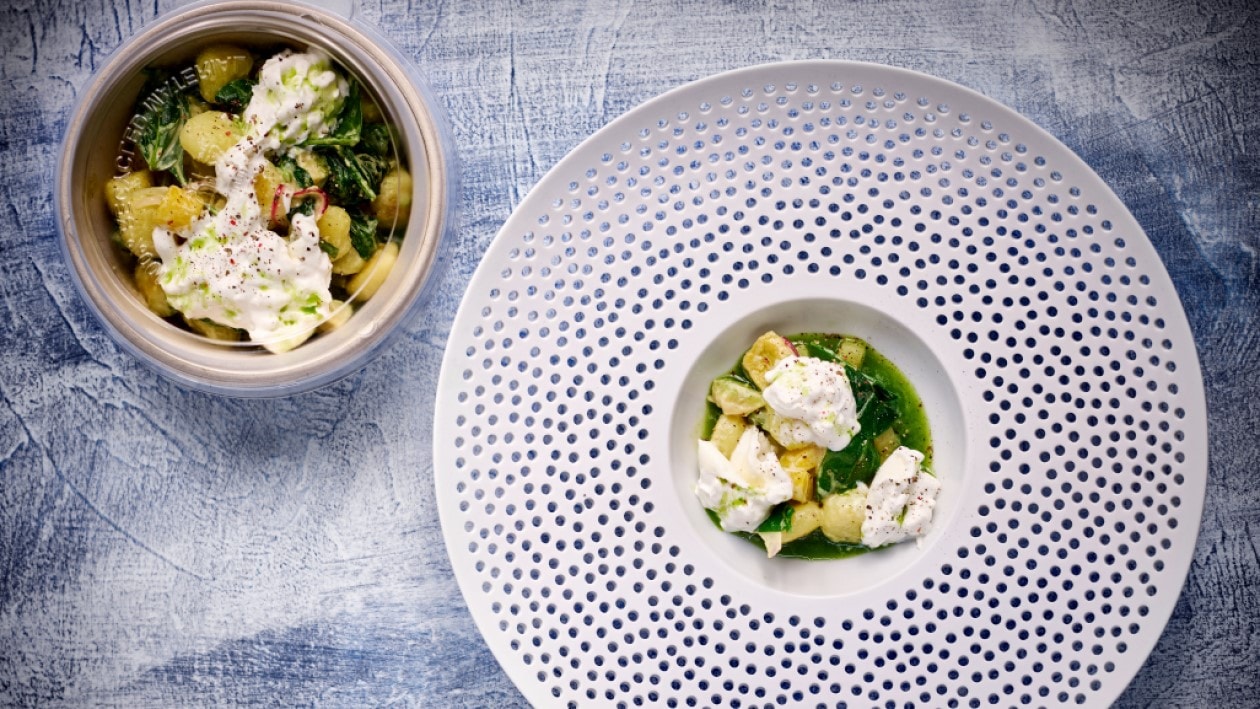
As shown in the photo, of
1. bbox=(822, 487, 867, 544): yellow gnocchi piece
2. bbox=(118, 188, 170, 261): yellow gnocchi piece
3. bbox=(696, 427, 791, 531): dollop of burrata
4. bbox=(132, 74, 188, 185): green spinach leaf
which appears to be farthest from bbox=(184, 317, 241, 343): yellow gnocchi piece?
bbox=(822, 487, 867, 544): yellow gnocchi piece

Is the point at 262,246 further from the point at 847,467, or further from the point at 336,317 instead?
the point at 847,467

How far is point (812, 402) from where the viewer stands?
159cm

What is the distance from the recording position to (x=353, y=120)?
1.66m

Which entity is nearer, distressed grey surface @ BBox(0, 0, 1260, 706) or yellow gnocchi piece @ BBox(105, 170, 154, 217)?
yellow gnocchi piece @ BBox(105, 170, 154, 217)

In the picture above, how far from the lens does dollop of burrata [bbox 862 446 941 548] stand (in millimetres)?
1623

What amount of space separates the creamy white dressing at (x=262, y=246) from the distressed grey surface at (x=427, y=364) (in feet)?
0.66

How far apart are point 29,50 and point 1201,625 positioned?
8.10ft

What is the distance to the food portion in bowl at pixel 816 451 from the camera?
1616 mm

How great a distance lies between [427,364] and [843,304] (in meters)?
0.77

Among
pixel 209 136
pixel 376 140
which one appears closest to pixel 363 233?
pixel 376 140

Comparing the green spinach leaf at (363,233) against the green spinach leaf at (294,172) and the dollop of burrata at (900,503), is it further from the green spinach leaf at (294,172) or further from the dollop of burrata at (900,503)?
the dollop of burrata at (900,503)

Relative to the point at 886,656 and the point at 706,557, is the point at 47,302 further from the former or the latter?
the point at 886,656

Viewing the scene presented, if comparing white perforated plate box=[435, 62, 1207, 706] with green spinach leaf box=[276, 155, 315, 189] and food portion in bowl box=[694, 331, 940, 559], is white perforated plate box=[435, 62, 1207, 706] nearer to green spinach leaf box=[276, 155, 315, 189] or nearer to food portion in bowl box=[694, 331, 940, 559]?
food portion in bowl box=[694, 331, 940, 559]

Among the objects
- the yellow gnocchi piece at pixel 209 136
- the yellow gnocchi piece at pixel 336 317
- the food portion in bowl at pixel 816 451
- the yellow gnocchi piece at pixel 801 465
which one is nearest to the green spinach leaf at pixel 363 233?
the yellow gnocchi piece at pixel 336 317
